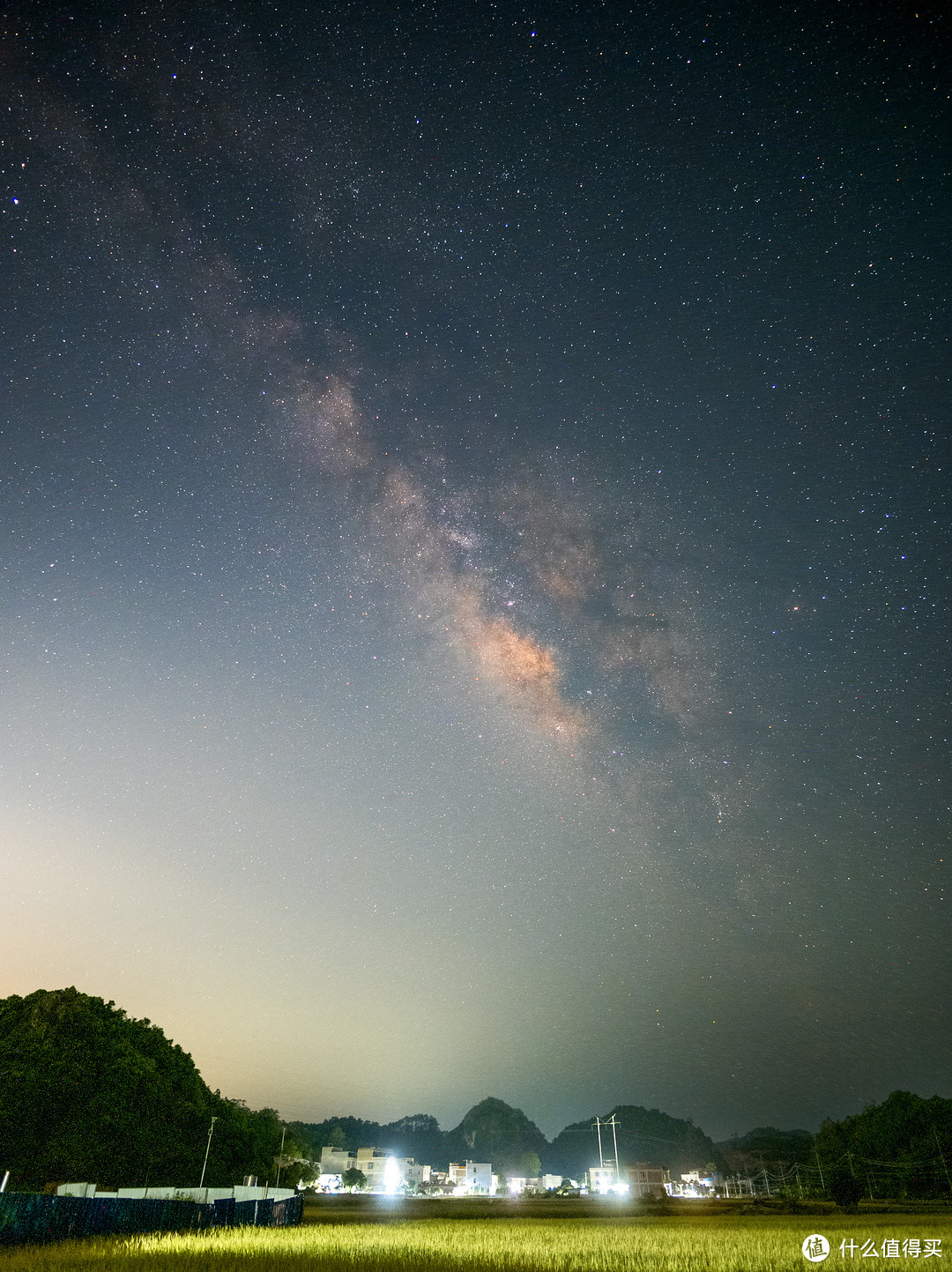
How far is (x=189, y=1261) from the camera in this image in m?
19.5

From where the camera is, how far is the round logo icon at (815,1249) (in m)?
22.7

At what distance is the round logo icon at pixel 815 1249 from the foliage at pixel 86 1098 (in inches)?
1596

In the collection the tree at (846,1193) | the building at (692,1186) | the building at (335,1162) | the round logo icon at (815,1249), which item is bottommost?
the building at (692,1186)

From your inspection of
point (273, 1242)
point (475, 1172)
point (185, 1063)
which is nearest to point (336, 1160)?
point (475, 1172)

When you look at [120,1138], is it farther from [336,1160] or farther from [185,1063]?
[336,1160]

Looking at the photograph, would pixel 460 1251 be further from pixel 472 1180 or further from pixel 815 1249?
pixel 472 1180

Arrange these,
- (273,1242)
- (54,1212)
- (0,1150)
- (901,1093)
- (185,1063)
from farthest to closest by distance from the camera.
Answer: (901,1093) < (185,1063) < (0,1150) < (273,1242) < (54,1212)

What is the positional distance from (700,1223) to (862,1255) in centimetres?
2821

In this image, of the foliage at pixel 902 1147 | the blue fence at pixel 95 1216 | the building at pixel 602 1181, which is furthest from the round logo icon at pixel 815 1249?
the building at pixel 602 1181

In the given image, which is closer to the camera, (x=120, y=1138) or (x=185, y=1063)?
(x=120, y=1138)

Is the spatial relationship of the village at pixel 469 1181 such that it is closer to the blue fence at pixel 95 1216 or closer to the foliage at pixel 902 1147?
the foliage at pixel 902 1147

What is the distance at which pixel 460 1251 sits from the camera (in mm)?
25375

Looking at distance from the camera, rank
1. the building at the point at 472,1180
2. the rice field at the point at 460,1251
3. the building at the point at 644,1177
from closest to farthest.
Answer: the rice field at the point at 460,1251
the building at the point at 472,1180
the building at the point at 644,1177

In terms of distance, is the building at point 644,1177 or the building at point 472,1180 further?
the building at point 644,1177
